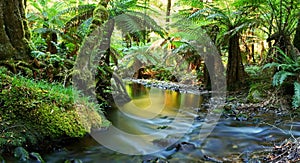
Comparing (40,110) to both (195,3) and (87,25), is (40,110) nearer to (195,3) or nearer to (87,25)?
(87,25)

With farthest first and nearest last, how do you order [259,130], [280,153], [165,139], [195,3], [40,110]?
[195,3]
[259,130]
[165,139]
[40,110]
[280,153]

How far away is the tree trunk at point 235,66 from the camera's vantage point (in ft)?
22.5

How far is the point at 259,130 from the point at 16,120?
9.97 feet

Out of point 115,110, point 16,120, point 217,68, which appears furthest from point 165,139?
point 217,68

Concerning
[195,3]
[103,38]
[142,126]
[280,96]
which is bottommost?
[142,126]

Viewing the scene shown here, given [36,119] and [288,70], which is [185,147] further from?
[288,70]

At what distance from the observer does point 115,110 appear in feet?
16.9

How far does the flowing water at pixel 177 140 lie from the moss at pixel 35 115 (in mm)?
216

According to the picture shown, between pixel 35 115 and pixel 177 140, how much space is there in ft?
5.49

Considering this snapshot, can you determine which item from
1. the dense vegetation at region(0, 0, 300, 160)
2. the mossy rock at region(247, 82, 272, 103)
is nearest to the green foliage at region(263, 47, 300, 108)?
the dense vegetation at region(0, 0, 300, 160)

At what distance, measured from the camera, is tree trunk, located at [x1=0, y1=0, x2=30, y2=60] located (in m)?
3.99

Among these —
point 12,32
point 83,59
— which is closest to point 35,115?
point 83,59

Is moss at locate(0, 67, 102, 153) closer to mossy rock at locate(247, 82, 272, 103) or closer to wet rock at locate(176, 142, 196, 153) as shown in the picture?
wet rock at locate(176, 142, 196, 153)

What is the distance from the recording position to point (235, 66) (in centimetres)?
688
